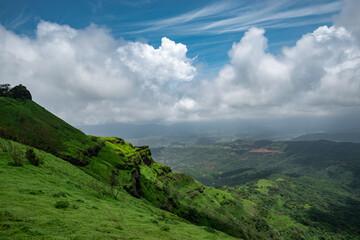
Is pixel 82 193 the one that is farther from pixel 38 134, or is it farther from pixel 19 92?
pixel 19 92

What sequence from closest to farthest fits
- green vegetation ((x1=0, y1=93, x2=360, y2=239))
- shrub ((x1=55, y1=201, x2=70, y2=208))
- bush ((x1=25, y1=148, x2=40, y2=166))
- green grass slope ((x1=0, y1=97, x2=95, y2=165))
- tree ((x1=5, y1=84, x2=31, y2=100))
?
green vegetation ((x1=0, y1=93, x2=360, y2=239))
shrub ((x1=55, y1=201, x2=70, y2=208))
bush ((x1=25, y1=148, x2=40, y2=166))
green grass slope ((x1=0, y1=97, x2=95, y2=165))
tree ((x1=5, y1=84, x2=31, y2=100))

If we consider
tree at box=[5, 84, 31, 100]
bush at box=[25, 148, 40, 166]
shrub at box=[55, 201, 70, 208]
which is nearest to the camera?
shrub at box=[55, 201, 70, 208]

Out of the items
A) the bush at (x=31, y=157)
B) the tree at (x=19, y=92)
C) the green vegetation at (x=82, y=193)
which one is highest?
the tree at (x=19, y=92)

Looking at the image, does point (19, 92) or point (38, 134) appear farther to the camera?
point (19, 92)

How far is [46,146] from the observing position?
231 feet

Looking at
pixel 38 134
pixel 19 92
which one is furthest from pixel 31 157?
pixel 19 92

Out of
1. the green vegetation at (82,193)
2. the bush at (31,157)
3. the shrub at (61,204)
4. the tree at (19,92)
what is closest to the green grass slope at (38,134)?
the green vegetation at (82,193)

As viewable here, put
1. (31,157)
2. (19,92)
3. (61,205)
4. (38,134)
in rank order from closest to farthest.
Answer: (61,205) → (31,157) → (38,134) → (19,92)

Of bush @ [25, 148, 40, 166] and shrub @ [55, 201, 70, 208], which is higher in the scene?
bush @ [25, 148, 40, 166]

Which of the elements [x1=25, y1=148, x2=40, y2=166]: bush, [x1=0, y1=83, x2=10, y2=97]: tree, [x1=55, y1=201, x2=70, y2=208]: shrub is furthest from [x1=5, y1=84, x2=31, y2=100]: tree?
[x1=55, y1=201, x2=70, y2=208]: shrub

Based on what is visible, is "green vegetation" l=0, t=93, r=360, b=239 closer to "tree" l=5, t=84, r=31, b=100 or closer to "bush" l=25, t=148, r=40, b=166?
"bush" l=25, t=148, r=40, b=166

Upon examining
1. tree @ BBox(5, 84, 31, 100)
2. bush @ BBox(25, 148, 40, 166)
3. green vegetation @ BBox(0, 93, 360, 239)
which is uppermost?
tree @ BBox(5, 84, 31, 100)

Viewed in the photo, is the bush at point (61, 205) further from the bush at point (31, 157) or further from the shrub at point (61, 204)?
the bush at point (31, 157)

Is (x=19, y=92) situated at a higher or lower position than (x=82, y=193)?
higher
